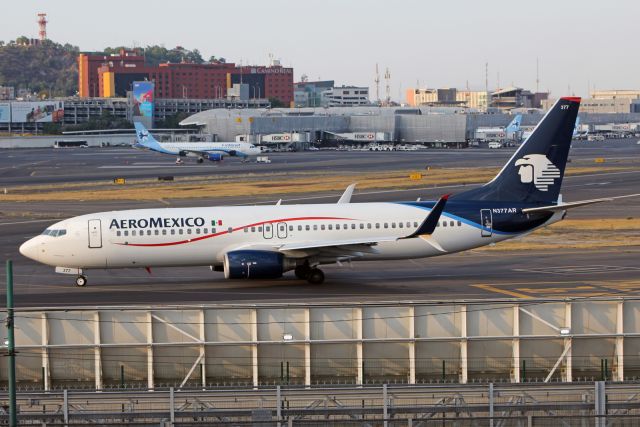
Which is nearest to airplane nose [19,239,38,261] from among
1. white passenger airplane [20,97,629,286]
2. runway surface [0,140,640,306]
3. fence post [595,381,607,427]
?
white passenger airplane [20,97,629,286]

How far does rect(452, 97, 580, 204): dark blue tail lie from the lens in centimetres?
5091

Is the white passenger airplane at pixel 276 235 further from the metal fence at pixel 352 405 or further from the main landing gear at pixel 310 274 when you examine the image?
the metal fence at pixel 352 405

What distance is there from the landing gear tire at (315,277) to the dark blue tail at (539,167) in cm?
742

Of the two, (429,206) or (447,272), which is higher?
(429,206)

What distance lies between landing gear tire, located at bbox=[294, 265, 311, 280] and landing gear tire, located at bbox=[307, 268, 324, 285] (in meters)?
0.20

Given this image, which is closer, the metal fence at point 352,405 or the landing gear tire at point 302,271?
the metal fence at point 352,405

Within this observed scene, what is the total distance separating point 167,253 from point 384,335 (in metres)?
17.4

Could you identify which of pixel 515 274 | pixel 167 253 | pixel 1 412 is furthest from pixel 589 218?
pixel 1 412

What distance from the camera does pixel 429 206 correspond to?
50.1m

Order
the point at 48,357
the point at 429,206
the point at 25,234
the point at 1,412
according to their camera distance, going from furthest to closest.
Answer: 1. the point at 25,234
2. the point at 429,206
3. the point at 48,357
4. the point at 1,412

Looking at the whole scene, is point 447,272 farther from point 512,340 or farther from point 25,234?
point 25,234

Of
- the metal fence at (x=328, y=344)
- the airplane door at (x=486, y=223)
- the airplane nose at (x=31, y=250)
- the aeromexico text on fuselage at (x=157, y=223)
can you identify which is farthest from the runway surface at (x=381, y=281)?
the metal fence at (x=328, y=344)

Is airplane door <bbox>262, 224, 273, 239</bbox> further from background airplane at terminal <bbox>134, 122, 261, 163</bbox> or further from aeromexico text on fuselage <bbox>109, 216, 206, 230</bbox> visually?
background airplane at terminal <bbox>134, 122, 261, 163</bbox>

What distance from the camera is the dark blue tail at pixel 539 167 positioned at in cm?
5091
